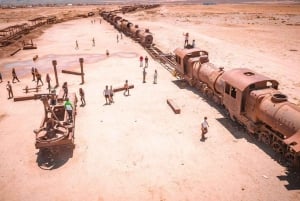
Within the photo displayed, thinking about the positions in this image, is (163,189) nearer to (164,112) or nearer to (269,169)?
(269,169)

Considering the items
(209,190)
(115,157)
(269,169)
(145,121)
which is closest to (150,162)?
(115,157)

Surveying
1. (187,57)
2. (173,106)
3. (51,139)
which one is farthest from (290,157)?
(187,57)

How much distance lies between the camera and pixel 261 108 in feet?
44.5

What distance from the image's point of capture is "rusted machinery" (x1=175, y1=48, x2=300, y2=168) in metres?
11.9

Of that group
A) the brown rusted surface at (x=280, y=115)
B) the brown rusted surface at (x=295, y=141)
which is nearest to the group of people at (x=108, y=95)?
the brown rusted surface at (x=280, y=115)

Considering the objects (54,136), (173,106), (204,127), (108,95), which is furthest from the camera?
(108,95)

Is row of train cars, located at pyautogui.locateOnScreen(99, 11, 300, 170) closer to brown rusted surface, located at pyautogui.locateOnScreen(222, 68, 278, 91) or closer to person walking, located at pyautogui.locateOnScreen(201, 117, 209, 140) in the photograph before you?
brown rusted surface, located at pyautogui.locateOnScreen(222, 68, 278, 91)

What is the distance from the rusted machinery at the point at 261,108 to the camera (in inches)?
470

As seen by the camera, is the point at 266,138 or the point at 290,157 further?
the point at 266,138

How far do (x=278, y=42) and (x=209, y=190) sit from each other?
37790mm

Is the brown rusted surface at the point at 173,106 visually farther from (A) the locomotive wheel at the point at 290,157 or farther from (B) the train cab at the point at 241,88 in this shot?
(A) the locomotive wheel at the point at 290,157

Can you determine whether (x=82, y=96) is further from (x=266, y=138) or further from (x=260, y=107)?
(x=266, y=138)

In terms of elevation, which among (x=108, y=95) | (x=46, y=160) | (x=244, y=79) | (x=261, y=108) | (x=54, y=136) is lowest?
(x=46, y=160)

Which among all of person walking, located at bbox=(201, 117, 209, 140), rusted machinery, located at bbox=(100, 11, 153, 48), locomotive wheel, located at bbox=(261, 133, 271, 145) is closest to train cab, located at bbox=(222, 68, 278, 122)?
locomotive wheel, located at bbox=(261, 133, 271, 145)
